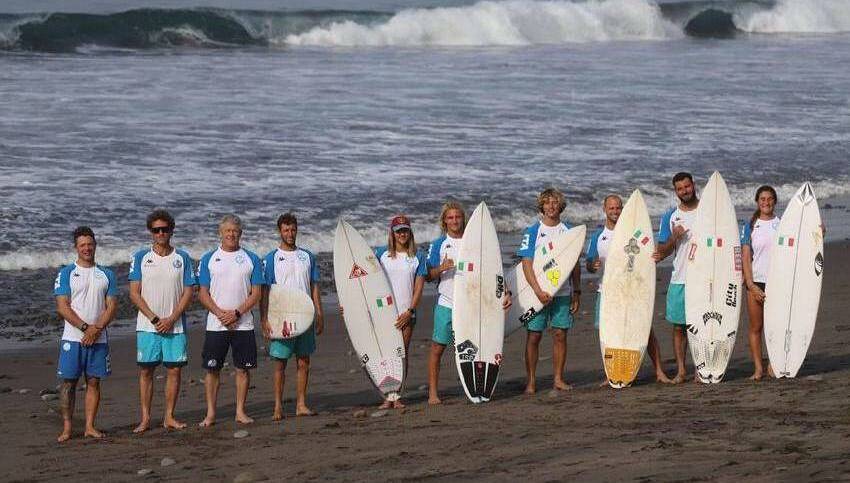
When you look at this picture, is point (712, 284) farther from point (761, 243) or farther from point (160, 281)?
point (160, 281)

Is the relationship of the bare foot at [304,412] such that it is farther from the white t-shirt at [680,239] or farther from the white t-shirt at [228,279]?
the white t-shirt at [680,239]

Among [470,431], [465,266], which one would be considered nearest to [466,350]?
[465,266]

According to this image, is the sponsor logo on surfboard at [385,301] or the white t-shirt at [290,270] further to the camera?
the sponsor logo on surfboard at [385,301]

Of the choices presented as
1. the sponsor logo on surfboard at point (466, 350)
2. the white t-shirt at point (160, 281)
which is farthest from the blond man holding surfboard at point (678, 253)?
the white t-shirt at point (160, 281)

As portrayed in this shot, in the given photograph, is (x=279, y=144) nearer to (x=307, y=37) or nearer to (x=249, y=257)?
(x=249, y=257)

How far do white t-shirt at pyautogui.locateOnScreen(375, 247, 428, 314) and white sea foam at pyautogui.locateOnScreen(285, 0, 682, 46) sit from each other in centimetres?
3241

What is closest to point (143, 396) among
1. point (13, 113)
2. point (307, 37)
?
point (13, 113)

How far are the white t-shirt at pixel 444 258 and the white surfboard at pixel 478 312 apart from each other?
1.4 inches

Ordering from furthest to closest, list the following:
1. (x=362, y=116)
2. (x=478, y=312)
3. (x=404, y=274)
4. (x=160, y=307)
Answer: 1. (x=362, y=116)
2. (x=478, y=312)
3. (x=404, y=274)
4. (x=160, y=307)

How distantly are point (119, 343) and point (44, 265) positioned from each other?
3043mm

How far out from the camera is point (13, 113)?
2356 centimetres

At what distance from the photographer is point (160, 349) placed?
850 cm

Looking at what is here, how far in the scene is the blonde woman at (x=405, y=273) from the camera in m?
9.08

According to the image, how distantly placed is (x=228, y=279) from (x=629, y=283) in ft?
9.34
